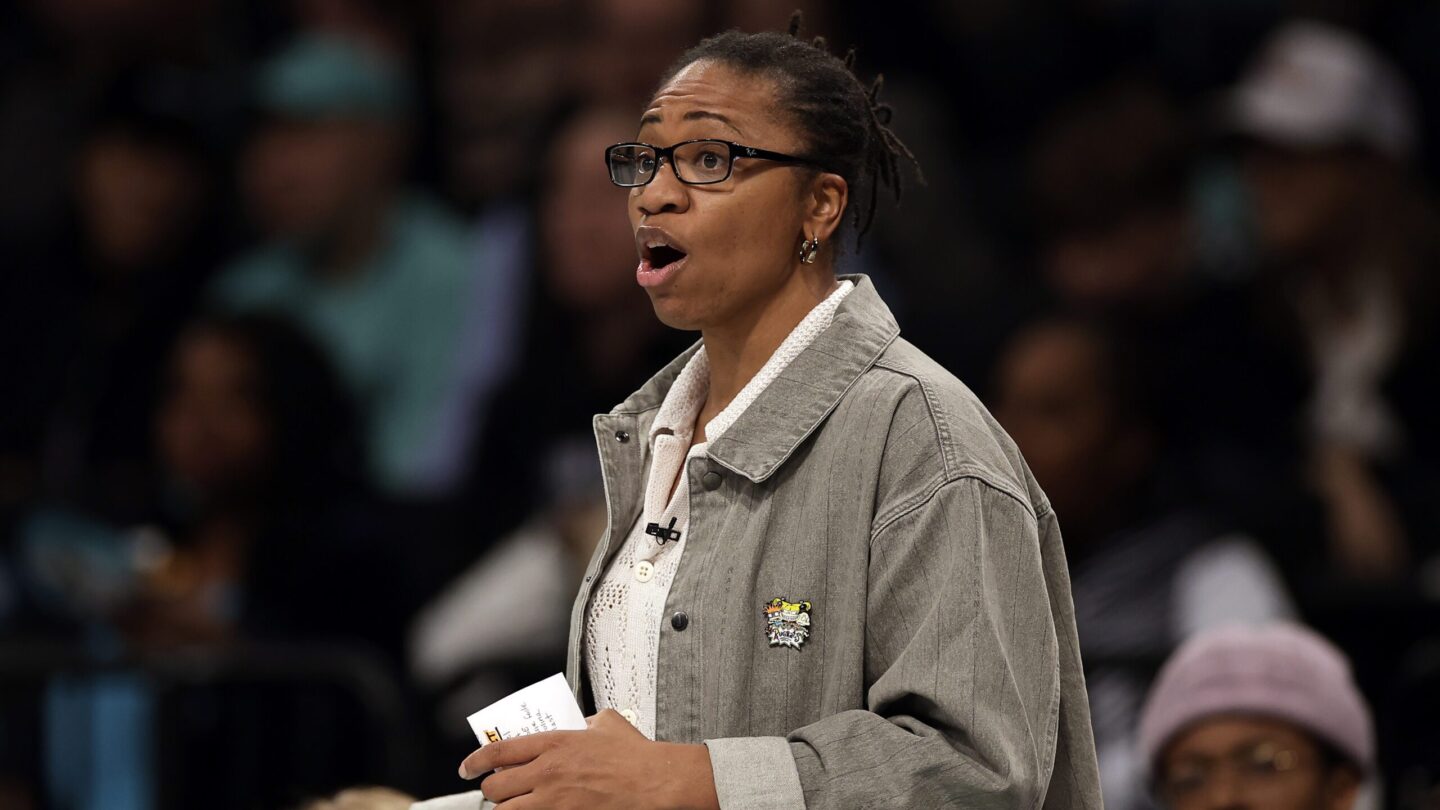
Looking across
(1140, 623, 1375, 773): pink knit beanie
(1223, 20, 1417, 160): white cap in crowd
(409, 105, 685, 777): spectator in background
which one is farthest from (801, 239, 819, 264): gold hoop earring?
(1223, 20, 1417, 160): white cap in crowd

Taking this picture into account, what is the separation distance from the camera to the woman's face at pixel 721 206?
2508 mm

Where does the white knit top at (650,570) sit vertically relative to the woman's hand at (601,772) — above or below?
above

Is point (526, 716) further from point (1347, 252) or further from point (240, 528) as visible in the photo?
point (1347, 252)

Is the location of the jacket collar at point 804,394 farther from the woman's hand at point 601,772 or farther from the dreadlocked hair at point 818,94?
the woman's hand at point 601,772

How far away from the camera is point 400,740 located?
507 cm

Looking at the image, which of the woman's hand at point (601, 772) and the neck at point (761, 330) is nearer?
the woman's hand at point (601, 772)

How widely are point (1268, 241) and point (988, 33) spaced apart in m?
1.12

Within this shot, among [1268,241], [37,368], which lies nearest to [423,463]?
[37,368]

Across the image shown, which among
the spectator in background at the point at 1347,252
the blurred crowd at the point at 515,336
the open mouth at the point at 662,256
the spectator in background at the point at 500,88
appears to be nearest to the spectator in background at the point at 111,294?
the blurred crowd at the point at 515,336

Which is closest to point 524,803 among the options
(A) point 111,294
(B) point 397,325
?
(B) point 397,325

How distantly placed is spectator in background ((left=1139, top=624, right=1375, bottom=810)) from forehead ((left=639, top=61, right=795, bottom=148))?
179cm

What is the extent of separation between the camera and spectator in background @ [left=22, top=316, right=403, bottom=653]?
5855 mm

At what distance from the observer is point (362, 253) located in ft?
22.9

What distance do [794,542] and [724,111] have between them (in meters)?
0.52
